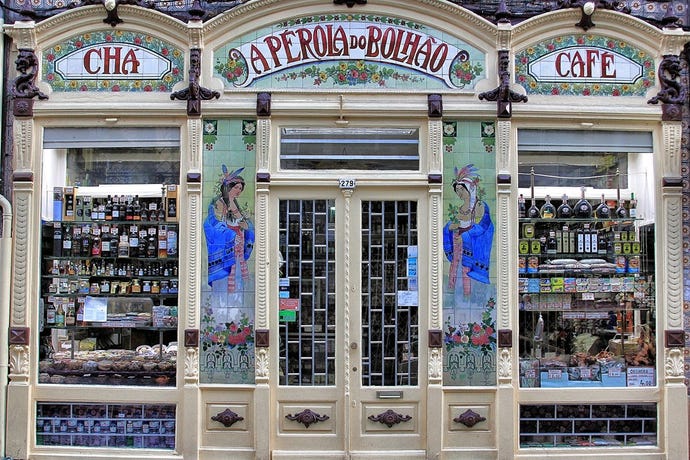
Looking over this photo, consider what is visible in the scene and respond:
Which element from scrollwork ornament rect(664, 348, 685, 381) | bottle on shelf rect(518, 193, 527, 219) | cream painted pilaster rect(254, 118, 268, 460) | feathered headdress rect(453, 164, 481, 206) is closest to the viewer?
cream painted pilaster rect(254, 118, 268, 460)

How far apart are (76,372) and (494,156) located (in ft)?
16.8

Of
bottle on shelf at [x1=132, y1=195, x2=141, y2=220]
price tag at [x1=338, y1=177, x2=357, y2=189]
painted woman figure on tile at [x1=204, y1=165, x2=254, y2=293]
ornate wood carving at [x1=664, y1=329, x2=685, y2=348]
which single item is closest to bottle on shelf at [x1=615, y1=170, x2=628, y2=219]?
ornate wood carving at [x1=664, y1=329, x2=685, y2=348]

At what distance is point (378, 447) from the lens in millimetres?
7602

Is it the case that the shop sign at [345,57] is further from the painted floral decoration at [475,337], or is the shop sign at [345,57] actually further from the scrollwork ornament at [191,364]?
the scrollwork ornament at [191,364]

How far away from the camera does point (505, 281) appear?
7.65 meters

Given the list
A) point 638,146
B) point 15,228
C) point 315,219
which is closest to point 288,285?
point 315,219

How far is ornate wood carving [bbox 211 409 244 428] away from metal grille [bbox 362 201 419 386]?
1.43 m

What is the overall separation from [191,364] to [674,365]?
5168 mm

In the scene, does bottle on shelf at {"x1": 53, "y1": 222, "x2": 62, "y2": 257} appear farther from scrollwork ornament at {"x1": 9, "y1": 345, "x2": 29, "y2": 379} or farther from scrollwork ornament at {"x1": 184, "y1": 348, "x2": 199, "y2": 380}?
scrollwork ornament at {"x1": 184, "y1": 348, "x2": 199, "y2": 380}

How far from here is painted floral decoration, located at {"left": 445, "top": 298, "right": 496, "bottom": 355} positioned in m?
7.64

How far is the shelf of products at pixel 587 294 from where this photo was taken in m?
7.77

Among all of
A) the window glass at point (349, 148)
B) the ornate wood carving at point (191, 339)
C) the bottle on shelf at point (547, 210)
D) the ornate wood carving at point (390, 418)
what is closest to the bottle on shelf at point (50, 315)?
the ornate wood carving at point (191, 339)

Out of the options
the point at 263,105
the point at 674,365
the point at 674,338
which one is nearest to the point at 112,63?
the point at 263,105

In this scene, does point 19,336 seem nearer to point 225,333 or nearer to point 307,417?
point 225,333
